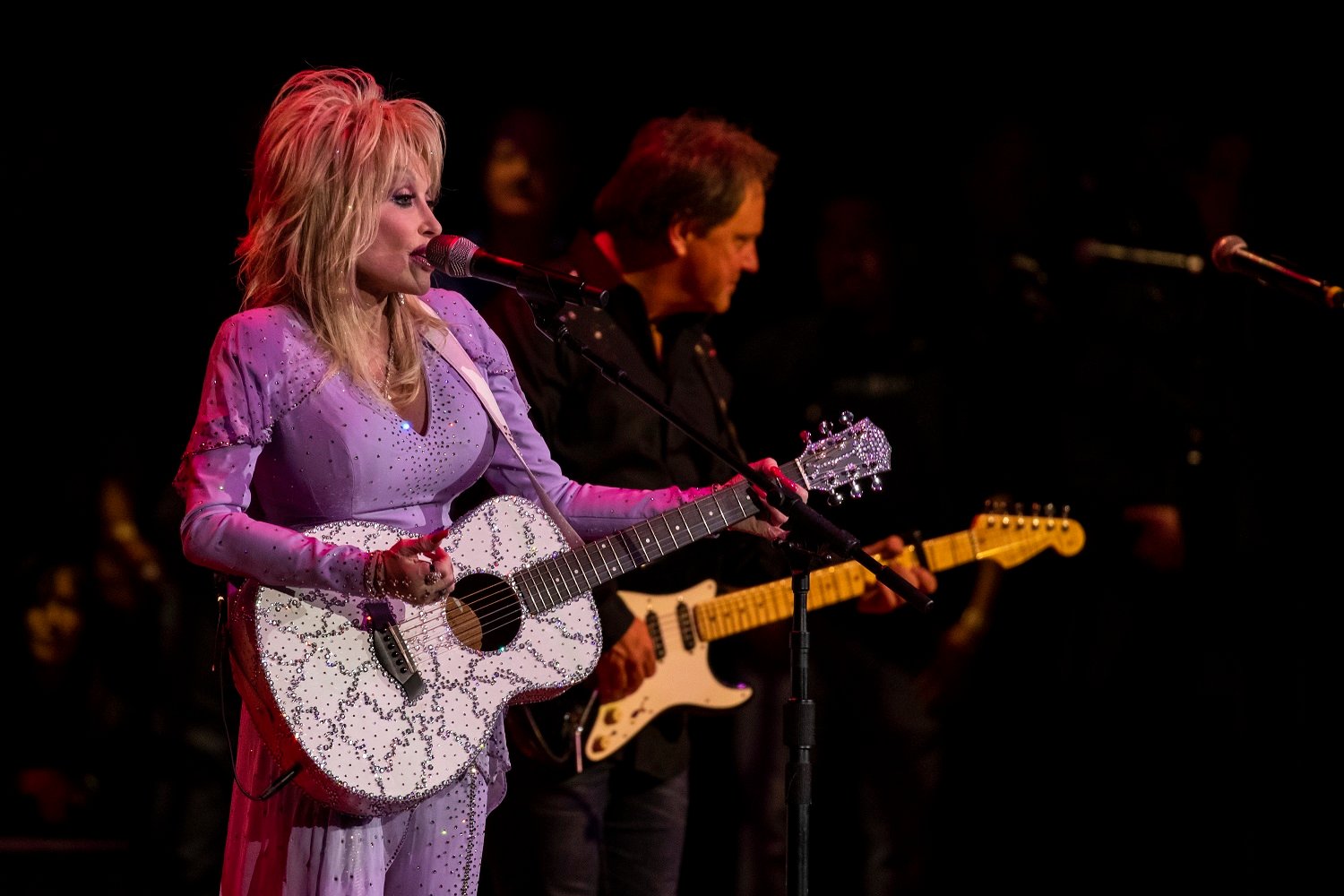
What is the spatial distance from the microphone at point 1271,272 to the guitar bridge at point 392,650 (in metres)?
2.17

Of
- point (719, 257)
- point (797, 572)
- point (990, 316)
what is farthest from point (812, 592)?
point (990, 316)

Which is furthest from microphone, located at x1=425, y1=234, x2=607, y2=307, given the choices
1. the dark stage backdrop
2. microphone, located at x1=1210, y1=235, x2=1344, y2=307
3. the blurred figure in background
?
the blurred figure in background

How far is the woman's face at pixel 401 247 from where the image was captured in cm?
265

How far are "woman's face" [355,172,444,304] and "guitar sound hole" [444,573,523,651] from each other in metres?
0.58

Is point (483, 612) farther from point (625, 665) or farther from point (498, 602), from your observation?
point (625, 665)

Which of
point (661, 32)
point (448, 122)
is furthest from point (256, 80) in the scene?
point (661, 32)

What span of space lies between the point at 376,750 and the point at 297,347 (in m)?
0.73

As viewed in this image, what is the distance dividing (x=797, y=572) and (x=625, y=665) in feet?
3.42

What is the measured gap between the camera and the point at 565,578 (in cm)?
276

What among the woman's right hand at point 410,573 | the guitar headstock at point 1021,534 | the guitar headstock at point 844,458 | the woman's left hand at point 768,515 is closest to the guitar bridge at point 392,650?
the woman's right hand at point 410,573

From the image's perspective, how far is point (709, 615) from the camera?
3807 millimetres

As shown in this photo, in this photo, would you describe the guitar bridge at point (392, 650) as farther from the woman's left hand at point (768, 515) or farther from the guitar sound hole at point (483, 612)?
the woman's left hand at point (768, 515)

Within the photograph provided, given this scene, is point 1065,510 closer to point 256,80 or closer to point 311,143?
point 311,143

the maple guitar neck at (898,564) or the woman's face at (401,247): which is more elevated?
the woman's face at (401,247)
